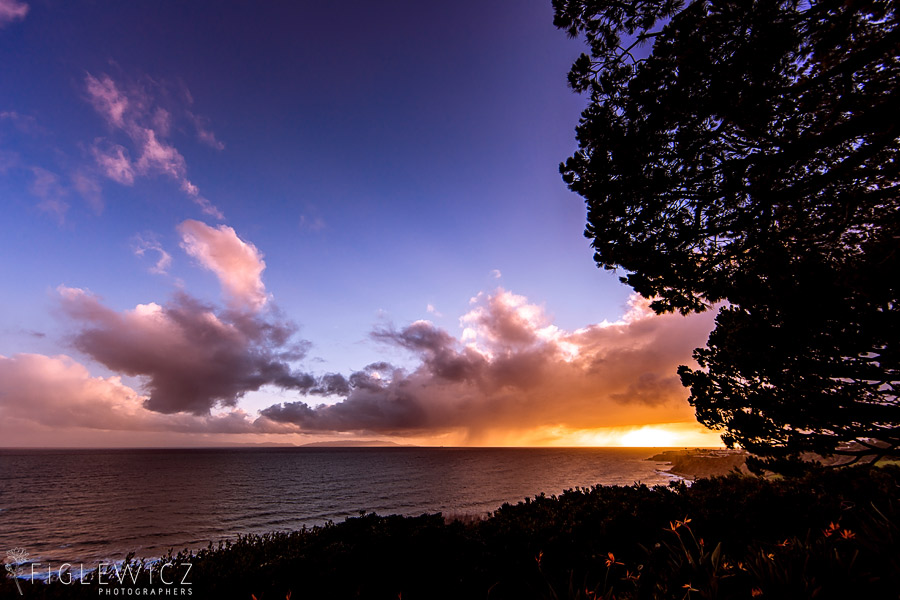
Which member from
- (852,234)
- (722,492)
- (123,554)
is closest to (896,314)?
(852,234)

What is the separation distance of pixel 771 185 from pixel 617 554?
342 inches

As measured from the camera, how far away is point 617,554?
8453 mm

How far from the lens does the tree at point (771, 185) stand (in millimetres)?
5531

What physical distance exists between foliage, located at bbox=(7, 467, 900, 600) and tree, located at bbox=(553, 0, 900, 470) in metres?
2.49

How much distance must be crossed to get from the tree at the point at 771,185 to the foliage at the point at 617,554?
249 centimetres

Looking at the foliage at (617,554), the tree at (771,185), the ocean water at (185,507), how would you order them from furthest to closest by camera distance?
the ocean water at (185,507), the tree at (771,185), the foliage at (617,554)

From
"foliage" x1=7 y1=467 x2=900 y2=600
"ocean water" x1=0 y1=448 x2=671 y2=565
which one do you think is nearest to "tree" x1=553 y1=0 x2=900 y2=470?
"foliage" x1=7 y1=467 x2=900 y2=600

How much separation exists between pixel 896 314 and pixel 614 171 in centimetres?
638

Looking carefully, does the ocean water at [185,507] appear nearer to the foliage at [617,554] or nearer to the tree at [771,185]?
the foliage at [617,554]

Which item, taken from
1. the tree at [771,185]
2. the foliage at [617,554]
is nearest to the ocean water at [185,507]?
the foliage at [617,554]

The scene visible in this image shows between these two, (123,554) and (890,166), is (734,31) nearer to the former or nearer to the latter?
(890,166)

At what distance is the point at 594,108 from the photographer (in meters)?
7.15

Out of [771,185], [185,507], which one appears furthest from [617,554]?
[185,507]

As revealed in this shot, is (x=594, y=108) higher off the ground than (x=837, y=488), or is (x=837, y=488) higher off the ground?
(x=594, y=108)
